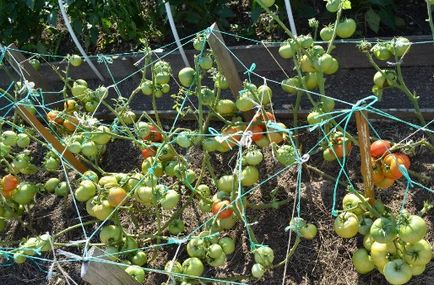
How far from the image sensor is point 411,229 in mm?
1754

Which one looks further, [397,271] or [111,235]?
[111,235]

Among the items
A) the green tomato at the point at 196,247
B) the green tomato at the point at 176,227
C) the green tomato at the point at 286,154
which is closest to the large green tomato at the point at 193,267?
the green tomato at the point at 196,247

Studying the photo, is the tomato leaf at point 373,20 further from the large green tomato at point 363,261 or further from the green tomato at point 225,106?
the large green tomato at point 363,261

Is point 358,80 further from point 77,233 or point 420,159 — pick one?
point 77,233

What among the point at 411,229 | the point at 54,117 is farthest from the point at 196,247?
the point at 54,117

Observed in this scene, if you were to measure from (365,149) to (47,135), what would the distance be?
1.31m

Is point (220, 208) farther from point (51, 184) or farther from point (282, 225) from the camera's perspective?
point (51, 184)

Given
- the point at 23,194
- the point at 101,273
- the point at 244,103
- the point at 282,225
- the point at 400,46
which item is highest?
the point at 400,46

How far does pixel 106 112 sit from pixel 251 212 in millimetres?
1065

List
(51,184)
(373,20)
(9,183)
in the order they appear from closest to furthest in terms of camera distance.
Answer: (9,183), (51,184), (373,20)

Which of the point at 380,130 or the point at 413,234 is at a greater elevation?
the point at 413,234

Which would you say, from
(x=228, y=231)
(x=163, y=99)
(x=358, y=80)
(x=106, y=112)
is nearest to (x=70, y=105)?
(x=106, y=112)

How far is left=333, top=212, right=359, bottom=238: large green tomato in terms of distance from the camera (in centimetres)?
198

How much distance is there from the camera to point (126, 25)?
3.30 meters
